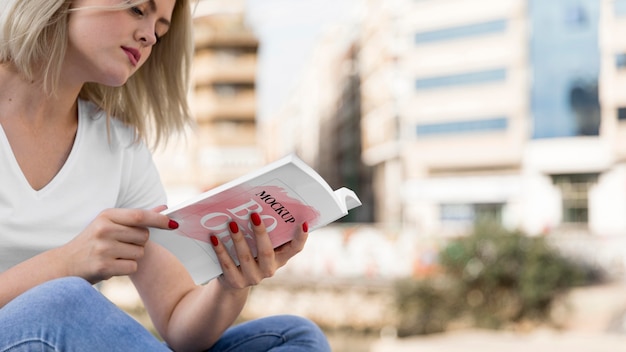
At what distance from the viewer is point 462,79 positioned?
64.8 feet

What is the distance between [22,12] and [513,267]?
10.3 m

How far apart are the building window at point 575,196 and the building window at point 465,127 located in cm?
184

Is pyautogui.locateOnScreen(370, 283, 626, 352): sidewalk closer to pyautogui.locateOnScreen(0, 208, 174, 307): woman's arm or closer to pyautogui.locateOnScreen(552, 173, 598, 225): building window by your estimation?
pyautogui.locateOnScreen(0, 208, 174, 307): woman's arm

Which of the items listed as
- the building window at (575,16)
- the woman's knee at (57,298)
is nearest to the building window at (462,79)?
the building window at (575,16)

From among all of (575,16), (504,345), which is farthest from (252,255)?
(575,16)

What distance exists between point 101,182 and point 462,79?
1923 centimetres

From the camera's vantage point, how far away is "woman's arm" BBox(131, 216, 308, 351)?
0.96 m

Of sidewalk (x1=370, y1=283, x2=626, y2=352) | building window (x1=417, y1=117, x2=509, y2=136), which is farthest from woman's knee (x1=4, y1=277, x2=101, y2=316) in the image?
building window (x1=417, y1=117, x2=509, y2=136)

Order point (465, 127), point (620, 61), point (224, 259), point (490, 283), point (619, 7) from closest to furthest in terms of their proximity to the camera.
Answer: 1. point (224, 259)
2. point (490, 283)
3. point (620, 61)
4. point (619, 7)
5. point (465, 127)

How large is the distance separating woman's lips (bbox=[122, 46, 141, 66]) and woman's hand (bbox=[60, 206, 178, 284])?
21cm

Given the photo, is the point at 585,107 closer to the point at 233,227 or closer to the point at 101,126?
the point at 101,126

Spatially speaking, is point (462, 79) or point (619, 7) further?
point (462, 79)

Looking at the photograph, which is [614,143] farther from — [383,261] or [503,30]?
[383,261]

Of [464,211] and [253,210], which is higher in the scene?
[253,210]
